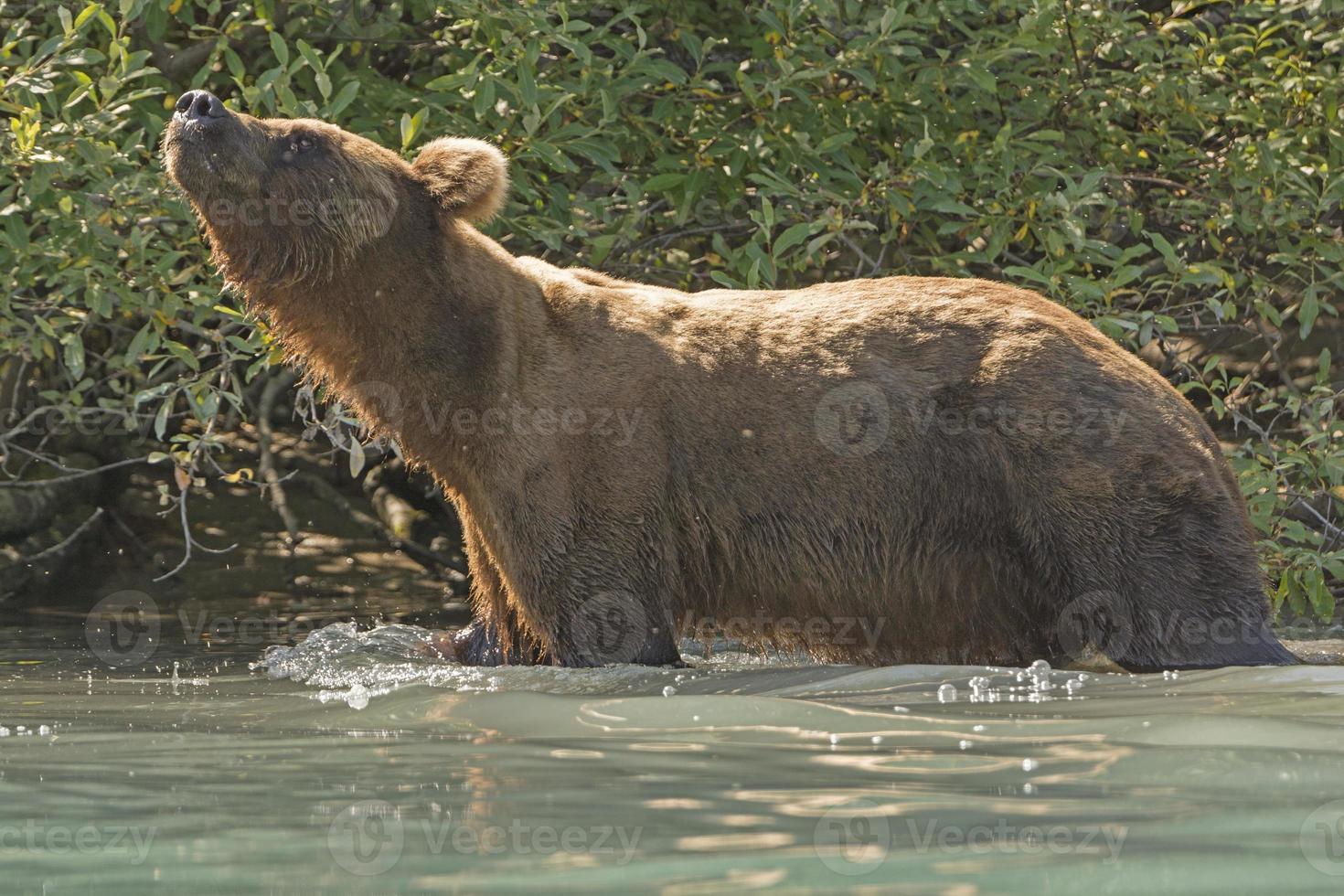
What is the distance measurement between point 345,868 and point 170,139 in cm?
351

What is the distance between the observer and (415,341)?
19.6 feet

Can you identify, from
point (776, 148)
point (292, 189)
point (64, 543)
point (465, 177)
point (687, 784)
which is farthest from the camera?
point (64, 543)

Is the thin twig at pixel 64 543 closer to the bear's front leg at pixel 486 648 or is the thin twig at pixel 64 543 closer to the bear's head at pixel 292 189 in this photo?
the bear's front leg at pixel 486 648

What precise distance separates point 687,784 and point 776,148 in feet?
16.6

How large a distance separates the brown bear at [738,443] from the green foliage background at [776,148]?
4.83 ft

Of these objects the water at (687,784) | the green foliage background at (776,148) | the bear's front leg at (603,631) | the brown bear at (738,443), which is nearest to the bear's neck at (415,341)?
the brown bear at (738,443)

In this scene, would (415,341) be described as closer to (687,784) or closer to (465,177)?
(465,177)

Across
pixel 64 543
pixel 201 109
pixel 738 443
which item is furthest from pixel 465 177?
pixel 64 543

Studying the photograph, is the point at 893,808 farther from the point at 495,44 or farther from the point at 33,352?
the point at 33,352

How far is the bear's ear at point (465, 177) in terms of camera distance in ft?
19.8

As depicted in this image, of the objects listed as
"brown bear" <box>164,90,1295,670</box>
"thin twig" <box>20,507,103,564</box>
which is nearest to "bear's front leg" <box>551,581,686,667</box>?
"brown bear" <box>164,90,1295,670</box>

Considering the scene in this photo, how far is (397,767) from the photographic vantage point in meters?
4.04

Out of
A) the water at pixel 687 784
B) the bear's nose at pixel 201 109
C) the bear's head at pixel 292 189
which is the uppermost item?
the bear's nose at pixel 201 109

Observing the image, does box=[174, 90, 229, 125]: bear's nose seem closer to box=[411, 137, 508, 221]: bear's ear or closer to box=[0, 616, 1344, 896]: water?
box=[411, 137, 508, 221]: bear's ear
